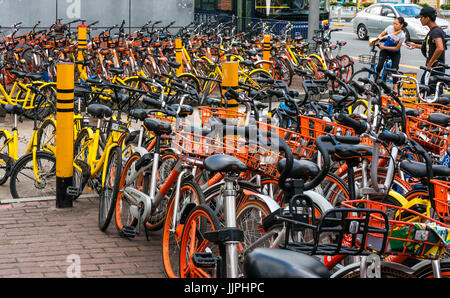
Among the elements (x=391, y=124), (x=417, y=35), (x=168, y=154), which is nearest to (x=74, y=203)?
(x=168, y=154)

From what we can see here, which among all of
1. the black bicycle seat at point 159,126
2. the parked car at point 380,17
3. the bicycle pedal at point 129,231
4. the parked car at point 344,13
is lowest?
the bicycle pedal at point 129,231

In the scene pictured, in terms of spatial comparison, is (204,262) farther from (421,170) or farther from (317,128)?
(317,128)

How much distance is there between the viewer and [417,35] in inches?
1048

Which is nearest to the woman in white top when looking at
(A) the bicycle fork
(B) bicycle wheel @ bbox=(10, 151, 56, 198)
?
(B) bicycle wheel @ bbox=(10, 151, 56, 198)

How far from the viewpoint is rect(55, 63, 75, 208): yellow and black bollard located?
6277mm

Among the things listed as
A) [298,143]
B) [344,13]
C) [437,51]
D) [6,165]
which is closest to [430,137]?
[298,143]

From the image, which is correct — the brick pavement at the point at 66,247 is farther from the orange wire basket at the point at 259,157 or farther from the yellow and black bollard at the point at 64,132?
the orange wire basket at the point at 259,157

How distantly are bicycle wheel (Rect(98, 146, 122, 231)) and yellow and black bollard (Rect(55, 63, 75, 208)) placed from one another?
513 mm

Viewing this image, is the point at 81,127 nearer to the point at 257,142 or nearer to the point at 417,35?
the point at 257,142

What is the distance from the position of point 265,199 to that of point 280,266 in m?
2.29

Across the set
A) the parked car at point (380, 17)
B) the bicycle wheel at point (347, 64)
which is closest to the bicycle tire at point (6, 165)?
the bicycle wheel at point (347, 64)

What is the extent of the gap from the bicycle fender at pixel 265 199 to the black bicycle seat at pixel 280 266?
6.89 feet

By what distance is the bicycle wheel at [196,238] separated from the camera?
159 inches

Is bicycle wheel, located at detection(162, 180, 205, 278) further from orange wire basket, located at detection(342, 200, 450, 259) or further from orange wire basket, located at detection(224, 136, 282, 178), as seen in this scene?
orange wire basket, located at detection(342, 200, 450, 259)
